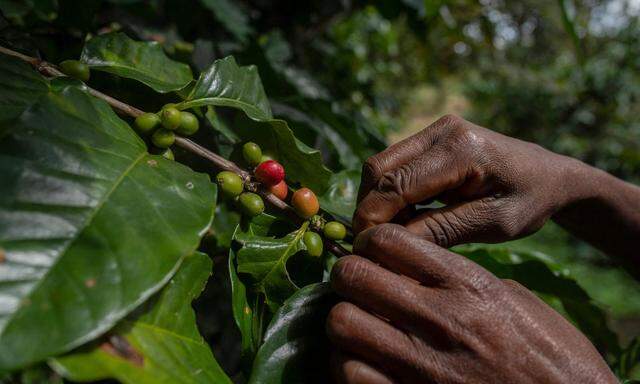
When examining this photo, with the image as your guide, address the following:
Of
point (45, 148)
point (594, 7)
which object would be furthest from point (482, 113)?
point (45, 148)

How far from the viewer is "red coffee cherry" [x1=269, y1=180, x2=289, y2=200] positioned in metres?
1.15

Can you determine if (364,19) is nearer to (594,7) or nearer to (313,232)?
(313,232)

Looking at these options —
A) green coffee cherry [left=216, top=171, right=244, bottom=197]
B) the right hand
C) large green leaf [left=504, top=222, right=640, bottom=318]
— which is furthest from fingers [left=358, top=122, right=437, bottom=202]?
large green leaf [left=504, top=222, right=640, bottom=318]

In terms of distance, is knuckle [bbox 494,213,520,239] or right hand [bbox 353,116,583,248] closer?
right hand [bbox 353,116,583,248]

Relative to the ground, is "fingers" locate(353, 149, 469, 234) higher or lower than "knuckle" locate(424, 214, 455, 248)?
higher

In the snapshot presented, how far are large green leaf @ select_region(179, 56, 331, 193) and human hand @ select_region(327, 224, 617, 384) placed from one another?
12.2 inches

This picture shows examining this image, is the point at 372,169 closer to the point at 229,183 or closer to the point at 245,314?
the point at 229,183

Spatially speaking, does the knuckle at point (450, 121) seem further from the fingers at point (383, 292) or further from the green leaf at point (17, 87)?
the green leaf at point (17, 87)

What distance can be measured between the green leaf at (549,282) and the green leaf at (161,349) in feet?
2.84

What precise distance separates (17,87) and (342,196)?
844mm

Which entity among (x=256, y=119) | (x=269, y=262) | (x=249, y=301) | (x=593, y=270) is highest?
(x=256, y=119)

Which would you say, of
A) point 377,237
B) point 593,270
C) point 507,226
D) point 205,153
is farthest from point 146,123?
point 593,270

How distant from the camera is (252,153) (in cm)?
113

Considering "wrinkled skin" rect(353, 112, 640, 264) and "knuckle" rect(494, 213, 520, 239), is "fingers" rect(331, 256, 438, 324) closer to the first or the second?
"wrinkled skin" rect(353, 112, 640, 264)
